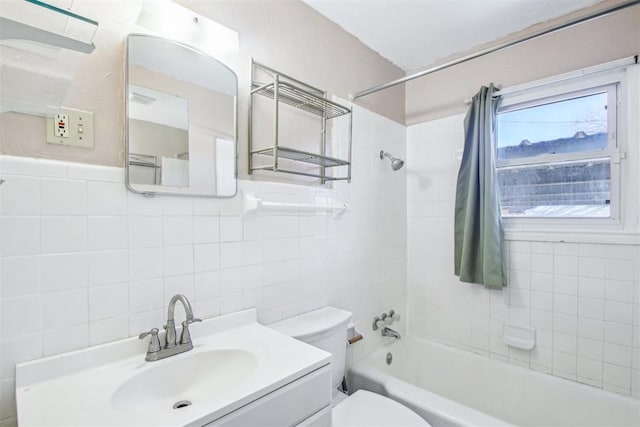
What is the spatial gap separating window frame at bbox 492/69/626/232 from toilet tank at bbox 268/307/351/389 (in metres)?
1.23

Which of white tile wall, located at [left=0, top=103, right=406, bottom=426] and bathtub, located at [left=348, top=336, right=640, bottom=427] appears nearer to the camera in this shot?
white tile wall, located at [left=0, top=103, right=406, bottom=426]

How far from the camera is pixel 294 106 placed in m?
1.61

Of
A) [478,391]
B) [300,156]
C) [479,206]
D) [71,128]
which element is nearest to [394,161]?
[479,206]

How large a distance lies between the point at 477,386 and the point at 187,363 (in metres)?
1.79

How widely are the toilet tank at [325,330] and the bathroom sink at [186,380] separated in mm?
326

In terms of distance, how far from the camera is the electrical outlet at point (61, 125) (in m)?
0.90

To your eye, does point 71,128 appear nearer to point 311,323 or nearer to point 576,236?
point 311,323

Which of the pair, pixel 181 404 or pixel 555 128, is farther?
pixel 555 128

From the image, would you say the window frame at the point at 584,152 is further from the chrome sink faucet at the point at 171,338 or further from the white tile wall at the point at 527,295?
the chrome sink faucet at the point at 171,338

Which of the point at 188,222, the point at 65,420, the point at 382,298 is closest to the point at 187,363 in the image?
the point at 65,420

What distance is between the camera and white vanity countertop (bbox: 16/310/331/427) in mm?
716

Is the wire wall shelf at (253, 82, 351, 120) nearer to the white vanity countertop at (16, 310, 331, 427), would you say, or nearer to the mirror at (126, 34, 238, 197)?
the mirror at (126, 34, 238, 197)

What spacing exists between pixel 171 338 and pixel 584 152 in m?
2.20

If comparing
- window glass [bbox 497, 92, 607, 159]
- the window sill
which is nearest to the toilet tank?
the window sill
